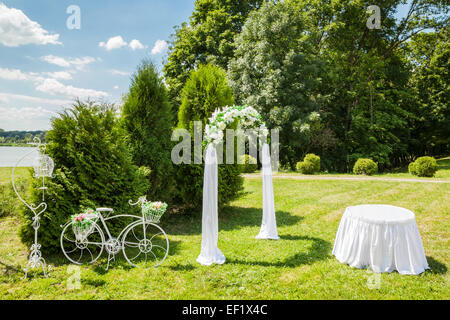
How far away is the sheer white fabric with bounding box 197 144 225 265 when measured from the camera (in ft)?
18.1

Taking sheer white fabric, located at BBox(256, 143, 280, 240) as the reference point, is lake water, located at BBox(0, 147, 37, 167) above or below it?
above

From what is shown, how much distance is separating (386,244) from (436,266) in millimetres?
1262

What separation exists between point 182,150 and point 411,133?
30310 mm

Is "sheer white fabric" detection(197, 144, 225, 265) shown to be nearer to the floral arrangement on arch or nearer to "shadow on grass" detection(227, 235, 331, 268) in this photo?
the floral arrangement on arch

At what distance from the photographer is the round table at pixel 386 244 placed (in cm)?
494

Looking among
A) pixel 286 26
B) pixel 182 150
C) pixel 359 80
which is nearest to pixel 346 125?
pixel 359 80

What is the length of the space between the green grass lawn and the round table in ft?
0.64

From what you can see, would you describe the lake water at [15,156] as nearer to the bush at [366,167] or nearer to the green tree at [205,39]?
the green tree at [205,39]

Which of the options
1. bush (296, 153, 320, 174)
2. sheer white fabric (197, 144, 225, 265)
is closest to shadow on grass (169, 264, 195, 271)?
sheer white fabric (197, 144, 225, 265)

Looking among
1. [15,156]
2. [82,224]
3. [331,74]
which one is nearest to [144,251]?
[82,224]

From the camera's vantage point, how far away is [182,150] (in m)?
8.39
